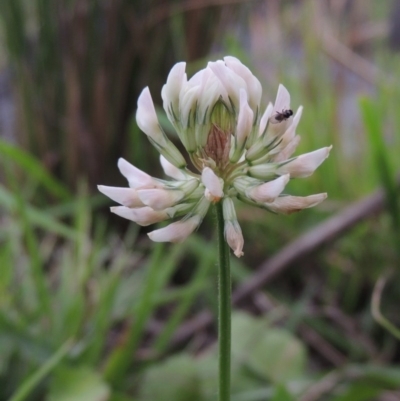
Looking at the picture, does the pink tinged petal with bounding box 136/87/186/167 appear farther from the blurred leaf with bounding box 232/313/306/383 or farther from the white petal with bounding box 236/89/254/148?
the blurred leaf with bounding box 232/313/306/383

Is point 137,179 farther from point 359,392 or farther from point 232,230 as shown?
point 359,392

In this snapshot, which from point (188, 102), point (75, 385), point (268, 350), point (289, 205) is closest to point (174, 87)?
point (188, 102)

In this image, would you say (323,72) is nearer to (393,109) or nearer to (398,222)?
(393,109)

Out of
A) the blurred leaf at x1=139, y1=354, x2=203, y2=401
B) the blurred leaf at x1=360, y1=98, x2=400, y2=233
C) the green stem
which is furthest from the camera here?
the blurred leaf at x1=360, y1=98, x2=400, y2=233

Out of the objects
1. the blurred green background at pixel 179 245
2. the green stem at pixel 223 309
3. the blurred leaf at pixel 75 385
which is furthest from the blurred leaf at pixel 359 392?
the green stem at pixel 223 309

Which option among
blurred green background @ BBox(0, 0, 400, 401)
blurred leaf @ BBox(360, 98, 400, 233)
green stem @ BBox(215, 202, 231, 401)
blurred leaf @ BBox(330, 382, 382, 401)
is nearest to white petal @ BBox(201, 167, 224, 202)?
green stem @ BBox(215, 202, 231, 401)

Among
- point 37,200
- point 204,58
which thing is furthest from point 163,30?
point 37,200
